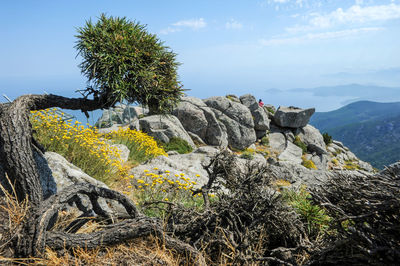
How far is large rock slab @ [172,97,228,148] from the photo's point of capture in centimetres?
2002

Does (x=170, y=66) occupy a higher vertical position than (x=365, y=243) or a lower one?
higher

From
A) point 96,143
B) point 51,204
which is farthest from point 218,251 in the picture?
point 96,143

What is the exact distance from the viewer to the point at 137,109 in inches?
1061

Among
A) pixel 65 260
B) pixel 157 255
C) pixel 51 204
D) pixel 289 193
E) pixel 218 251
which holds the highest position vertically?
pixel 51 204

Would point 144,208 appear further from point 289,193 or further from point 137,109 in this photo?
point 137,109

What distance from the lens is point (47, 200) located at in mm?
3264

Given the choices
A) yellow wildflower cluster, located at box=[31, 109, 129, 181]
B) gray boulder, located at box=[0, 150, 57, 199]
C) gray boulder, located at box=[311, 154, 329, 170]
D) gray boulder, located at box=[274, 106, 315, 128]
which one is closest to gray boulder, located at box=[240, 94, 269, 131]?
gray boulder, located at box=[274, 106, 315, 128]

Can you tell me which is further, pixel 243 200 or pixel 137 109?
pixel 137 109

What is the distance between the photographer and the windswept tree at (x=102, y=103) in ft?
10.9

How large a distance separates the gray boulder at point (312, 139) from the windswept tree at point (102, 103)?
25.7 m

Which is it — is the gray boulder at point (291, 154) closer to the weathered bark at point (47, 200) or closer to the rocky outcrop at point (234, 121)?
the rocky outcrop at point (234, 121)

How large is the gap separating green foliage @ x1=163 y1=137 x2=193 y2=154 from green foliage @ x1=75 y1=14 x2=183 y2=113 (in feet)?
33.6

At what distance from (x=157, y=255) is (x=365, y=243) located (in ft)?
7.49

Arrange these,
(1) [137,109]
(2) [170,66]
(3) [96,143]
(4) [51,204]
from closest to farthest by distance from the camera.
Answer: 1. (4) [51,204]
2. (2) [170,66]
3. (3) [96,143]
4. (1) [137,109]
